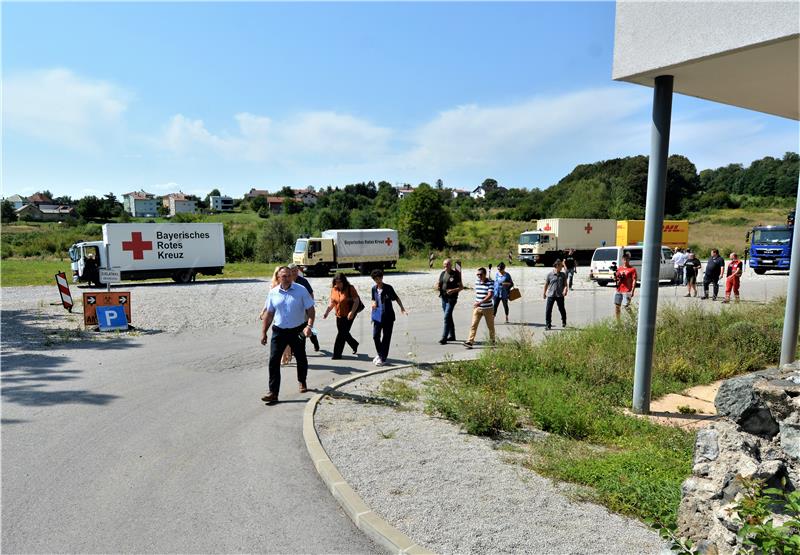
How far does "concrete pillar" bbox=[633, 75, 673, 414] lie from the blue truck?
1170 inches

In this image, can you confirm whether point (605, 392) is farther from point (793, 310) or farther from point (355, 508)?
point (355, 508)

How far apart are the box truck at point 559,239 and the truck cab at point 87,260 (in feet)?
97.0

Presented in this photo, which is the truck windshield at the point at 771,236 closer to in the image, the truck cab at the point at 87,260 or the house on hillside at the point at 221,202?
the truck cab at the point at 87,260

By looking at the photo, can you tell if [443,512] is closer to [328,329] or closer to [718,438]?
[718,438]

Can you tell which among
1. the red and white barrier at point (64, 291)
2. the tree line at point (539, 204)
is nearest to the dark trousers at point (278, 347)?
the red and white barrier at point (64, 291)

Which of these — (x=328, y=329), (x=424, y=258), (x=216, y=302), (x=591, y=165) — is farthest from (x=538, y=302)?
(x=591, y=165)

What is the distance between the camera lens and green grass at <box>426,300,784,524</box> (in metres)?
4.77

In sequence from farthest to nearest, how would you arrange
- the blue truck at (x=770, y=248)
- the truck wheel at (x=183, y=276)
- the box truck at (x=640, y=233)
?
the box truck at (x=640, y=233), the blue truck at (x=770, y=248), the truck wheel at (x=183, y=276)

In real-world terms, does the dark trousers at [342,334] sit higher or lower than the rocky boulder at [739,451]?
lower

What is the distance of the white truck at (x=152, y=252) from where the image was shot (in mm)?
26750

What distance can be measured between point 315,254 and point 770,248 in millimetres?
27047

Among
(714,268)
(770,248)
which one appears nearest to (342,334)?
(714,268)

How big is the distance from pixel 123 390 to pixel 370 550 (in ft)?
18.4

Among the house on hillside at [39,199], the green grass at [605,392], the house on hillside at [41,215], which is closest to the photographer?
the green grass at [605,392]
